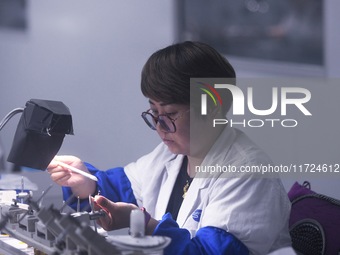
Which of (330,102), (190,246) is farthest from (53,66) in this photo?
(190,246)

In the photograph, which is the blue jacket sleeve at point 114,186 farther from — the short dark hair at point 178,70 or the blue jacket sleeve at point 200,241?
the blue jacket sleeve at point 200,241

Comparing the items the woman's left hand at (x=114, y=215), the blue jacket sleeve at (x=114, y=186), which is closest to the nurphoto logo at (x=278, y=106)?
the blue jacket sleeve at (x=114, y=186)

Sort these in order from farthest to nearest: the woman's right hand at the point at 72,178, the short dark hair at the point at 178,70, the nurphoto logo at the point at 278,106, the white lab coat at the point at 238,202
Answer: the nurphoto logo at the point at 278,106 → the woman's right hand at the point at 72,178 → the short dark hair at the point at 178,70 → the white lab coat at the point at 238,202

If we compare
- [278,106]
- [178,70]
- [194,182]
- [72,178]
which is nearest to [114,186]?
[72,178]

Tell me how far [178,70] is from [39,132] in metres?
0.51

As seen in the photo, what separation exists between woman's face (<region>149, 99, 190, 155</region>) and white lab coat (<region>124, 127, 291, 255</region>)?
13 centimetres

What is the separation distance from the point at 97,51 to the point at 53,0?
37.3 inches

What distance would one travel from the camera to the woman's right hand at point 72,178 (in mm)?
2496

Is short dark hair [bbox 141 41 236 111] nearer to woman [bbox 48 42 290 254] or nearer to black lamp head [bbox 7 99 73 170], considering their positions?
woman [bbox 48 42 290 254]

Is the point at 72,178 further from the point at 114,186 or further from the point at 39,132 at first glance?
the point at 39,132

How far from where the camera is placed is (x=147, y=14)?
4484mm

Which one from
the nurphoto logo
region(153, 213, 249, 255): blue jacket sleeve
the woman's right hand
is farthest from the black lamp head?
the nurphoto logo

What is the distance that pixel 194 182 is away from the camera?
93.4 inches

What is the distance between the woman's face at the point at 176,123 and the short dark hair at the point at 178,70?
2cm
